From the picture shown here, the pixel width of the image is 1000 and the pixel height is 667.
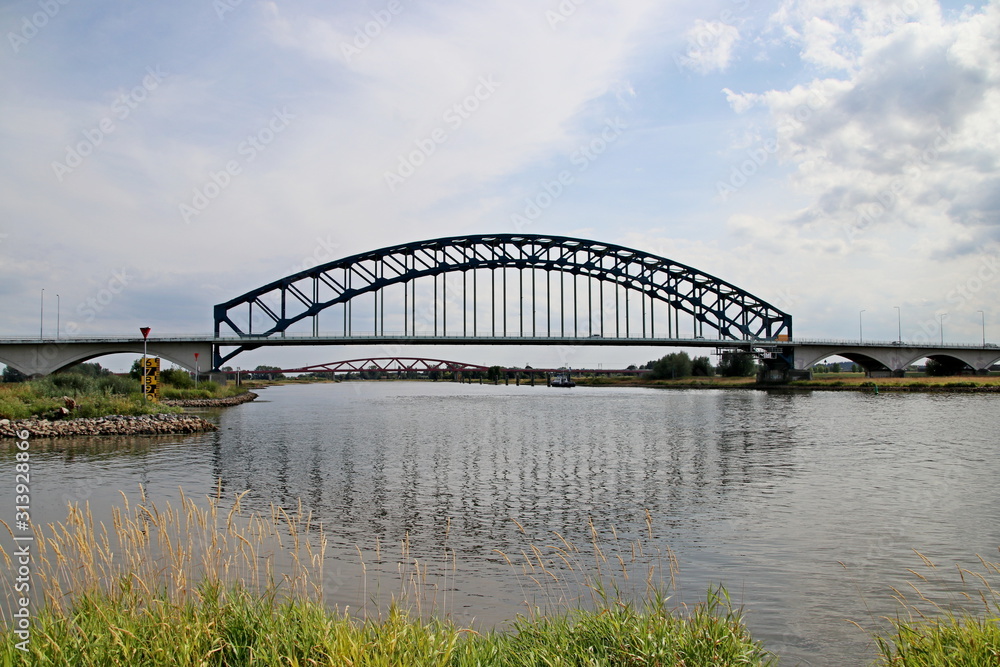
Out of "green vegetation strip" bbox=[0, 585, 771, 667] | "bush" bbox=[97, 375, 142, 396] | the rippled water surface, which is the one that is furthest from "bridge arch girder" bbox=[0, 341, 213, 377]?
"green vegetation strip" bbox=[0, 585, 771, 667]

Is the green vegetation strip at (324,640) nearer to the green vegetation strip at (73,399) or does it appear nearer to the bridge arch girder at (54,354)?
the green vegetation strip at (73,399)

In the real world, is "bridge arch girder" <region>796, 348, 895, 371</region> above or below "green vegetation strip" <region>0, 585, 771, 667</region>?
above

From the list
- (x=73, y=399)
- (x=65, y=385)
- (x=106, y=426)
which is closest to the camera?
(x=106, y=426)

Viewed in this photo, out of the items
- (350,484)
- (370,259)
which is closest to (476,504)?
(350,484)

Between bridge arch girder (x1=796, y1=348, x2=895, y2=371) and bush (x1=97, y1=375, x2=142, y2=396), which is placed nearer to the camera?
bush (x1=97, y1=375, x2=142, y2=396)

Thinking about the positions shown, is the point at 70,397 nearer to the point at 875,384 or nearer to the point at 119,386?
the point at 119,386

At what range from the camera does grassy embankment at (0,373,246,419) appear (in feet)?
102

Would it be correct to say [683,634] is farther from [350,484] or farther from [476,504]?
[350,484]

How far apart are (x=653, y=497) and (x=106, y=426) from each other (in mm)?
26134

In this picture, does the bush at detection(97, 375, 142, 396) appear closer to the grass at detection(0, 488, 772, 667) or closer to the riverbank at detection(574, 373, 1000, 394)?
the grass at detection(0, 488, 772, 667)

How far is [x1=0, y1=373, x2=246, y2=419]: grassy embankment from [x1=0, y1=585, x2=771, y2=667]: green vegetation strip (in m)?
30.1

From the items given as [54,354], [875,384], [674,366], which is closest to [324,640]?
[54,354]

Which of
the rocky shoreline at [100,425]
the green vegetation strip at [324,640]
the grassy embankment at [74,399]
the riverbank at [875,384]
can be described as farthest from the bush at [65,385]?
the riverbank at [875,384]

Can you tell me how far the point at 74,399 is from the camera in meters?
33.9
